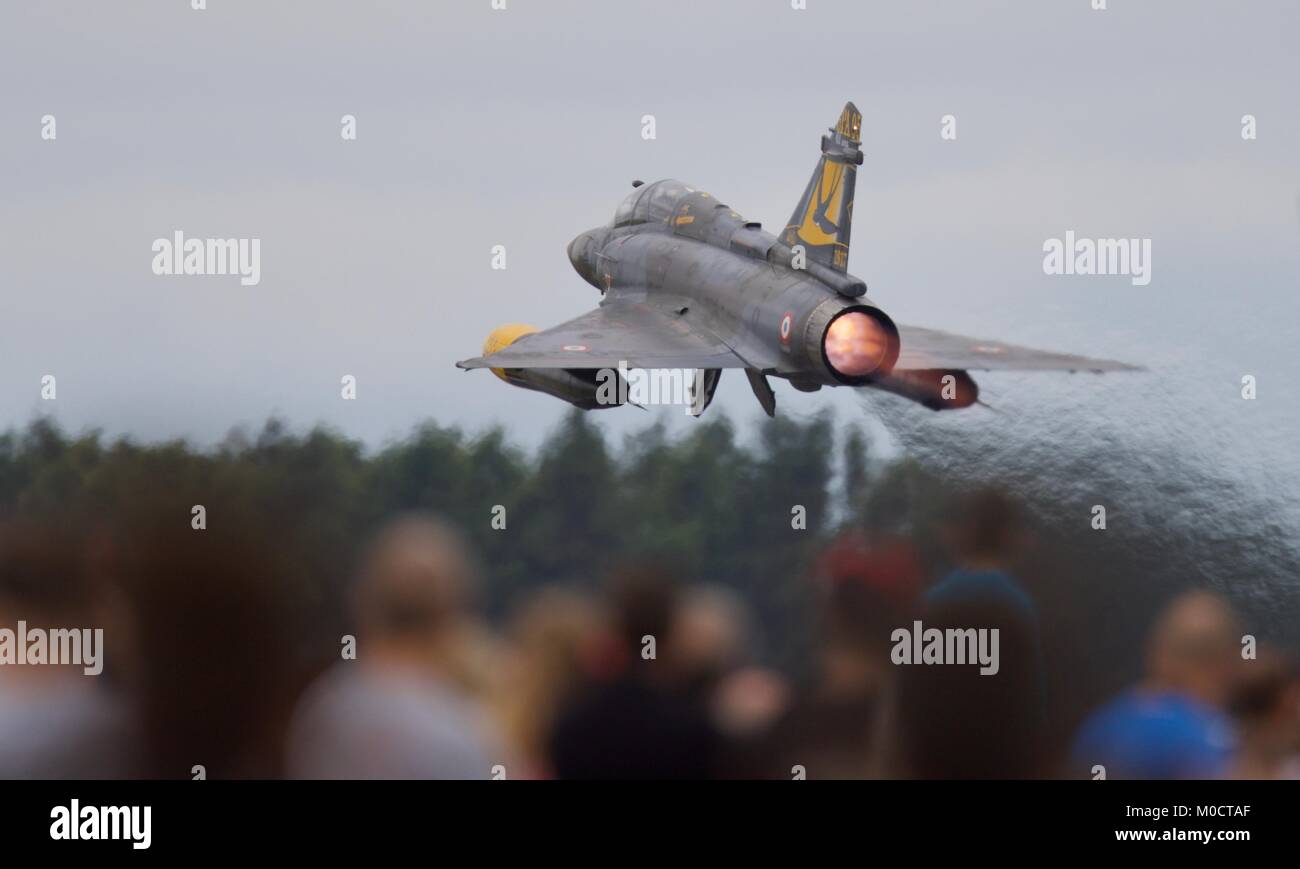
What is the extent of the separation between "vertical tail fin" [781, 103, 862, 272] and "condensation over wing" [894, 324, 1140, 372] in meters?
1.74

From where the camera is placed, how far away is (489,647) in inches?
1346

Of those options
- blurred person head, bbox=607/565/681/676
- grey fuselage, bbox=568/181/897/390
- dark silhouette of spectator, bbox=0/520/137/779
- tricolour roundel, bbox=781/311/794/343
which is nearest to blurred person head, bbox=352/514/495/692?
blurred person head, bbox=607/565/681/676

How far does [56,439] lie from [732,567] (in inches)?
441

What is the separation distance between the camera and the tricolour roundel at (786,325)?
35938 millimetres

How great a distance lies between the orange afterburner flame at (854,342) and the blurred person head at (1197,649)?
626cm

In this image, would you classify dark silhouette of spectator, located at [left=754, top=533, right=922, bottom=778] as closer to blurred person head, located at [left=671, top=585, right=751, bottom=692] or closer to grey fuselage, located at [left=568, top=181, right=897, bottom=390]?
blurred person head, located at [left=671, top=585, right=751, bottom=692]

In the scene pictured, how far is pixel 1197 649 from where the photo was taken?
119 feet

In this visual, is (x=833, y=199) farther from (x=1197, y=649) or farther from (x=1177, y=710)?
(x=1177, y=710)

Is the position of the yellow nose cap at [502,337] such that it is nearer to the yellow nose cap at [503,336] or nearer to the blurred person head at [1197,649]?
the yellow nose cap at [503,336]

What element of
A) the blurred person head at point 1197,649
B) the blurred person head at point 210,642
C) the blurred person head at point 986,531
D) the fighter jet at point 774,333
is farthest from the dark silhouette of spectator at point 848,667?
the blurred person head at point 210,642

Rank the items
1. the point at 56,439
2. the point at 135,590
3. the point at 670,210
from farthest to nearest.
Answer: the point at 670,210 < the point at 56,439 < the point at 135,590

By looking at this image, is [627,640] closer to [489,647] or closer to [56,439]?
[489,647]

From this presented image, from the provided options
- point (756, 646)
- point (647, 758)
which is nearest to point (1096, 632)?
point (756, 646)
